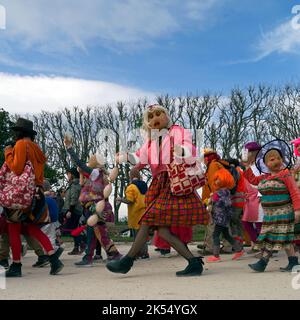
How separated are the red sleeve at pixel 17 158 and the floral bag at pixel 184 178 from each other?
5.16 feet

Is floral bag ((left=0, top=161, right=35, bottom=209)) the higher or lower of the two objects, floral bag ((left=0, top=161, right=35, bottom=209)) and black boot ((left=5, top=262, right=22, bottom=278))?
→ the higher

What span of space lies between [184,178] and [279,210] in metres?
1.17

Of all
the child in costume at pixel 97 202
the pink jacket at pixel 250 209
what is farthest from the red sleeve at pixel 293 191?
the child in costume at pixel 97 202

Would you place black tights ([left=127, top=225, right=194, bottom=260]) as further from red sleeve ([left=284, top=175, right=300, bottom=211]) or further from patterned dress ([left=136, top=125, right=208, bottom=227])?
red sleeve ([left=284, top=175, right=300, bottom=211])

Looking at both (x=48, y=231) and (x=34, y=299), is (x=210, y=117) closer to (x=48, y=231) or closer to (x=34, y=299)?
(x=48, y=231)

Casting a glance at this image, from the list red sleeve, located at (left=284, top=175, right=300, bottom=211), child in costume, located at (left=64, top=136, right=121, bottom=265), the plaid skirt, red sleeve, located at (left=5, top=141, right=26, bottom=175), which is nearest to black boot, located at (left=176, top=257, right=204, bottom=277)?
the plaid skirt

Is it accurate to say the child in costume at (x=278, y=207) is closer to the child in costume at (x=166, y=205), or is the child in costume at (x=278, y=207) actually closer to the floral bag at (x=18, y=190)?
the child in costume at (x=166, y=205)

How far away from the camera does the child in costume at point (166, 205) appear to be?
5.01 m

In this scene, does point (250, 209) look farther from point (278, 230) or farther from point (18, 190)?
point (18, 190)

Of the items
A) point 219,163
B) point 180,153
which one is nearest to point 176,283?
point 180,153

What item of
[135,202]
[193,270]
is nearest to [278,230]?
[193,270]

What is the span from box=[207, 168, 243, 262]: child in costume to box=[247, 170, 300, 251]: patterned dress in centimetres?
114

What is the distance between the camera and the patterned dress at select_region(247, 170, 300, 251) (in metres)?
5.21
